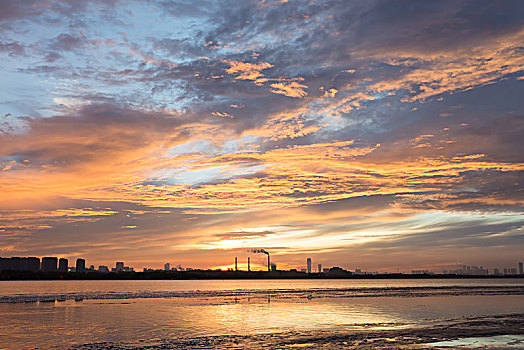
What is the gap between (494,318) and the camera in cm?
4888

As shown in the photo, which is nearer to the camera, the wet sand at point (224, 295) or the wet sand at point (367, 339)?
the wet sand at point (367, 339)

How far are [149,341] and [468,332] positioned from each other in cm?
2652

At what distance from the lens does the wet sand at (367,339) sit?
31078 mm

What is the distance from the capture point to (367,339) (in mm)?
33844

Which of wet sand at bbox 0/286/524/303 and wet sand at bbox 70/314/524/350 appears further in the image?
wet sand at bbox 0/286/524/303

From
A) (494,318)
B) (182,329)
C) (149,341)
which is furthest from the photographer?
(494,318)

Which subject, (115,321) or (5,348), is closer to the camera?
(5,348)

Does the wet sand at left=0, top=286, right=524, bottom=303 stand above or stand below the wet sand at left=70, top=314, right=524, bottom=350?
below

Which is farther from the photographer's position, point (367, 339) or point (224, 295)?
point (224, 295)

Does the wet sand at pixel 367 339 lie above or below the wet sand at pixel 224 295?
above

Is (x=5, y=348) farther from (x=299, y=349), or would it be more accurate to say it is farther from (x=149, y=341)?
(x=299, y=349)

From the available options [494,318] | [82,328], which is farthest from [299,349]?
[494,318]

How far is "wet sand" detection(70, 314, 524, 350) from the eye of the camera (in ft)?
102

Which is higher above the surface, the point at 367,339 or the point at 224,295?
the point at 367,339
